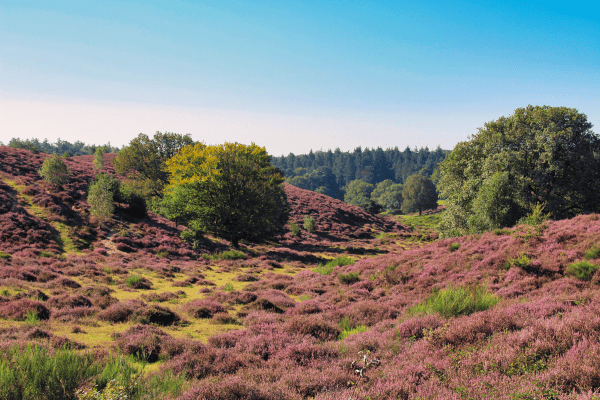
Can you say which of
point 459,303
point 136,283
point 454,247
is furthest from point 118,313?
point 454,247

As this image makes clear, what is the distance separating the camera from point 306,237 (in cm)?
4231

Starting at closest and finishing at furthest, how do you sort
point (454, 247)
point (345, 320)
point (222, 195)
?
point (345, 320)
point (454, 247)
point (222, 195)

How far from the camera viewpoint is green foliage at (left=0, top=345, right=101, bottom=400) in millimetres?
3682

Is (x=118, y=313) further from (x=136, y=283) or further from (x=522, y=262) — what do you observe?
(x=522, y=262)

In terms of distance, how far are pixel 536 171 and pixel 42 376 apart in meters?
31.4

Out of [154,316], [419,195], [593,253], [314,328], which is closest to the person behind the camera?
[314,328]

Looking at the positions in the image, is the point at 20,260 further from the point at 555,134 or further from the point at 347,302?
the point at 555,134

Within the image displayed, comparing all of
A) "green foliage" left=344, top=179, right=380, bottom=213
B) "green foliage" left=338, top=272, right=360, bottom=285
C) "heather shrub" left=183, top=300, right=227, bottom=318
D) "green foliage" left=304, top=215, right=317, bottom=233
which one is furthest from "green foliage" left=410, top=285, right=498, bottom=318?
"green foliage" left=344, top=179, right=380, bottom=213

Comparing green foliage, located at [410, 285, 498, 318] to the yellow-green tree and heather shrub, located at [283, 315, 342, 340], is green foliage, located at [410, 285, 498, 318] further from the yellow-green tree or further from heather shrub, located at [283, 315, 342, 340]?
the yellow-green tree

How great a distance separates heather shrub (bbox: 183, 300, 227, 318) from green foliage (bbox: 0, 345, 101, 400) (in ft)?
18.3

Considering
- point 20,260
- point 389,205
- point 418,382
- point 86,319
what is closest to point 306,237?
point 20,260

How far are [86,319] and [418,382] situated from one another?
30.6ft

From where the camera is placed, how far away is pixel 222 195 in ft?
91.5

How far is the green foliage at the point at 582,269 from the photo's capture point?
7766 millimetres
